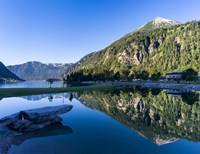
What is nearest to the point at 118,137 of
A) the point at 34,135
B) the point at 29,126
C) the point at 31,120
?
the point at 34,135

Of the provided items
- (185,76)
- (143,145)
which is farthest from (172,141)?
(185,76)

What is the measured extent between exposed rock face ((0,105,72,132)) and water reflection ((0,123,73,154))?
1.27 m

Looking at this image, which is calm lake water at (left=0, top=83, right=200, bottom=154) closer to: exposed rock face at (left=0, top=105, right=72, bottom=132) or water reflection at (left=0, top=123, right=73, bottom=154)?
water reflection at (left=0, top=123, right=73, bottom=154)

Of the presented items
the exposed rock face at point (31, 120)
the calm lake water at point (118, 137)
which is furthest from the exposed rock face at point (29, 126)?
the calm lake water at point (118, 137)

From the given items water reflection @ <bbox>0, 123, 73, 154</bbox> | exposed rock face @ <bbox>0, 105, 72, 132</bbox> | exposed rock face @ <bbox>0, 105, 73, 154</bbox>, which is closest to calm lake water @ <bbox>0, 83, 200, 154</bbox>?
water reflection @ <bbox>0, 123, 73, 154</bbox>

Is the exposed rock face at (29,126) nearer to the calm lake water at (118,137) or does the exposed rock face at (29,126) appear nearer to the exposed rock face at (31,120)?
the exposed rock face at (31,120)

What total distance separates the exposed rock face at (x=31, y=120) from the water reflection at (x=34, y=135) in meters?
1.27

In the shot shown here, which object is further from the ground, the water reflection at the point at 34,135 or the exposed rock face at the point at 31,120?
the exposed rock face at the point at 31,120

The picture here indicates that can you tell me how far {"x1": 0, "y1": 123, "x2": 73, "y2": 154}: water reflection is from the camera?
22.7 metres

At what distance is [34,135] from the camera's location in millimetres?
27328

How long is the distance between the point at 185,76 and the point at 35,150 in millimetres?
124561

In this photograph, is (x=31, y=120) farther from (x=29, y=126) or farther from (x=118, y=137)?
(x=118, y=137)

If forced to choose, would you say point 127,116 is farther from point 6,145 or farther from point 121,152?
point 6,145

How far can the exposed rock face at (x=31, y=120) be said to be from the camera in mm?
29359
